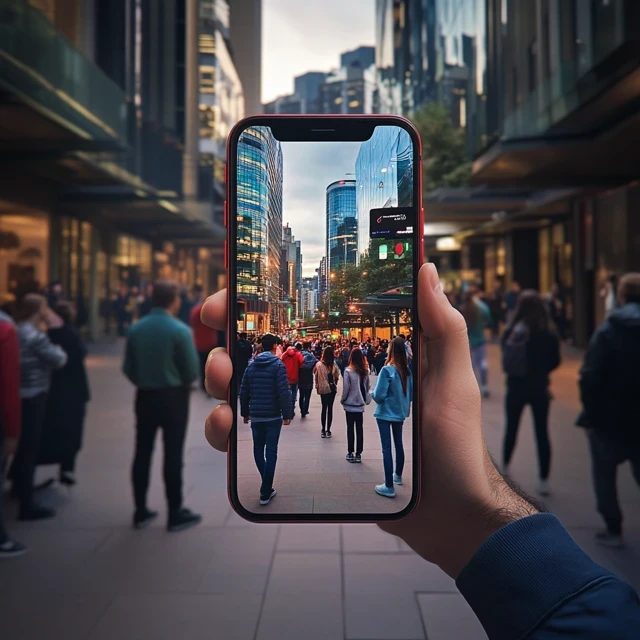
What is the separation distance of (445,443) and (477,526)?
0.20 meters

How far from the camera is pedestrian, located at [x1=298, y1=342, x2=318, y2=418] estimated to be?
1424 millimetres

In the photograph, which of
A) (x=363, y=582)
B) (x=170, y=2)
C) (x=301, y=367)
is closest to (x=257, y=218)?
(x=301, y=367)

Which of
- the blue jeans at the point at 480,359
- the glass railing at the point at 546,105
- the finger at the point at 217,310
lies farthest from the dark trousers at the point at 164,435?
the glass railing at the point at 546,105

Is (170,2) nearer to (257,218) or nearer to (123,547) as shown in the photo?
(123,547)

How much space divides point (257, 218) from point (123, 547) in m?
3.92

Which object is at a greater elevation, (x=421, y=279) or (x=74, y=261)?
(x=74, y=261)

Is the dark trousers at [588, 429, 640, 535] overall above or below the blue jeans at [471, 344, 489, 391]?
below

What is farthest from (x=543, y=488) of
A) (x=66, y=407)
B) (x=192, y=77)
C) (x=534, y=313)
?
(x=192, y=77)

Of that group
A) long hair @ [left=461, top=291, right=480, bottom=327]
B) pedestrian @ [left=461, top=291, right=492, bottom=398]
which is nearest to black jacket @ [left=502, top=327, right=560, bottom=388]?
pedestrian @ [left=461, top=291, right=492, bottom=398]

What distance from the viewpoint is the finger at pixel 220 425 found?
142cm

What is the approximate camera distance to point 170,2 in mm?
9344

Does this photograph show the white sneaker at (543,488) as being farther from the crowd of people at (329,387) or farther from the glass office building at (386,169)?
the glass office building at (386,169)

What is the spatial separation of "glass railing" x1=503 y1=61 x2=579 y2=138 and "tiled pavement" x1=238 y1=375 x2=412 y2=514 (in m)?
11.1

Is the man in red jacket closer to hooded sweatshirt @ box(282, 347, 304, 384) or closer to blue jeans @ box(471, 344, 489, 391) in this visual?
hooded sweatshirt @ box(282, 347, 304, 384)
